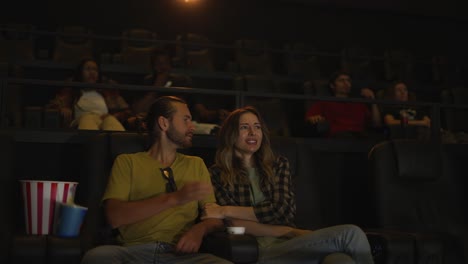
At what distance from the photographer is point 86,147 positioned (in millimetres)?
2867

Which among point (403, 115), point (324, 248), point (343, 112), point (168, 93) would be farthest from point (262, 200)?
point (403, 115)

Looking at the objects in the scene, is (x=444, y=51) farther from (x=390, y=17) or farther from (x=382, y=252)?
(x=382, y=252)

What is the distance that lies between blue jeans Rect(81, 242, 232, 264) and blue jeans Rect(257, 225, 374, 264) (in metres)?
0.27

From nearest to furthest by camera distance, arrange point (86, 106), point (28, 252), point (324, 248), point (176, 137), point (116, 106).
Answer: point (28, 252)
point (324, 248)
point (176, 137)
point (86, 106)
point (116, 106)

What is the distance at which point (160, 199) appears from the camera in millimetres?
2500

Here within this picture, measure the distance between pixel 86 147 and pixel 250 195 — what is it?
75cm

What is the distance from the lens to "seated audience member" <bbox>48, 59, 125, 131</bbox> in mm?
3764

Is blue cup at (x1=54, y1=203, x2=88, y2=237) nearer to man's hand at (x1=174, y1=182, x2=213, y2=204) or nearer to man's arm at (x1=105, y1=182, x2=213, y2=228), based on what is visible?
man's arm at (x1=105, y1=182, x2=213, y2=228)

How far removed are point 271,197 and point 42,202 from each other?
943 millimetres

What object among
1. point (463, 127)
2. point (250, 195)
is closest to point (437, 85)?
point (463, 127)

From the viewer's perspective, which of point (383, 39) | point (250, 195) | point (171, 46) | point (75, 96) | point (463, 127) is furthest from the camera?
point (383, 39)

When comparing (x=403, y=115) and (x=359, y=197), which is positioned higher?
(x=403, y=115)

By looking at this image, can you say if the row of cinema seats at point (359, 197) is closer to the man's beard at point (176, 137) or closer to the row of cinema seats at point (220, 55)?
the man's beard at point (176, 137)

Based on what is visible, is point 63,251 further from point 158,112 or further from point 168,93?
point 168,93
